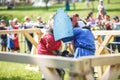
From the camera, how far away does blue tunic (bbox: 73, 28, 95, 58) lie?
6609mm

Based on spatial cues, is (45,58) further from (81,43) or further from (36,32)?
(36,32)

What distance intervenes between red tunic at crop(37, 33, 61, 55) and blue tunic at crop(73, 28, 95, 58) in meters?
0.61

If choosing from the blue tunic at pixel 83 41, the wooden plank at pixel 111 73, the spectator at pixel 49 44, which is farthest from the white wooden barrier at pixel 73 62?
the spectator at pixel 49 44

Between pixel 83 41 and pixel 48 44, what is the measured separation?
96cm

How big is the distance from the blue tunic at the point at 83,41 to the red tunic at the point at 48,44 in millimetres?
613

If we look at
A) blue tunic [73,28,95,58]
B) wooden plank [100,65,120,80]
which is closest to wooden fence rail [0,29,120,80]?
wooden plank [100,65,120,80]

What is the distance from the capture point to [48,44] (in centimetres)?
743

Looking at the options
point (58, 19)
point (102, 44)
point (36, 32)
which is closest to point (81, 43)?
point (58, 19)

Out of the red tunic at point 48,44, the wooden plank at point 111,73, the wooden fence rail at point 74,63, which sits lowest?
the red tunic at point 48,44

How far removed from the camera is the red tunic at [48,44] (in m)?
7.34

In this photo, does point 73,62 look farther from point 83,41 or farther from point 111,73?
point 83,41

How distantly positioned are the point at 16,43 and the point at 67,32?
9.56 meters

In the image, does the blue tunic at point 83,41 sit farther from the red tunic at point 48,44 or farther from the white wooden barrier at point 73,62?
the white wooden barrier at point 73,62

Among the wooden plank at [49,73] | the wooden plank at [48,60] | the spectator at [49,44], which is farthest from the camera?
the spectator at [49,44]
